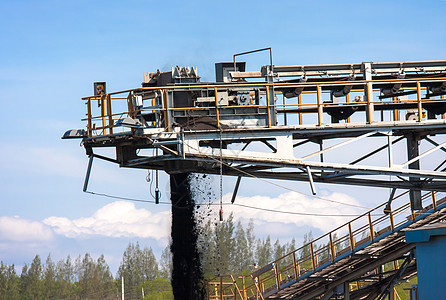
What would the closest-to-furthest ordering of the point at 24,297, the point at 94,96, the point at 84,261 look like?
the point at 94,96 → the point at 24,297 → the point at 84,261

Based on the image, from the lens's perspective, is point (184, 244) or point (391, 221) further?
point (184, 244)

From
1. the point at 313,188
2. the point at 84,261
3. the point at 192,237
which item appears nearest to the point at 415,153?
the point at 313,188

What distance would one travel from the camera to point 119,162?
2117 cm

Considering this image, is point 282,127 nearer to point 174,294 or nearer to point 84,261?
point 174,294

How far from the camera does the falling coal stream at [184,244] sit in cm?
2306

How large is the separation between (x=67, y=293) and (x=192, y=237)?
65.8 m

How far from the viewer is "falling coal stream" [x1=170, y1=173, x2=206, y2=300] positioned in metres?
23.1

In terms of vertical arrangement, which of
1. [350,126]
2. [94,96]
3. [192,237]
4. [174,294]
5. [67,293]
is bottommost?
[67,293]

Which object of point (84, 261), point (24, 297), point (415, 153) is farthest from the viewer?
point (84, 261)

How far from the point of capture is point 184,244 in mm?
23750

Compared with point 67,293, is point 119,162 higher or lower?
higher

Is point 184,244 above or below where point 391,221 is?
below

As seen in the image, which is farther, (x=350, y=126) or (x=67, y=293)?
(x=67, y=293)

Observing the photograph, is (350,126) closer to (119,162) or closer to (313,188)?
(313,188)
